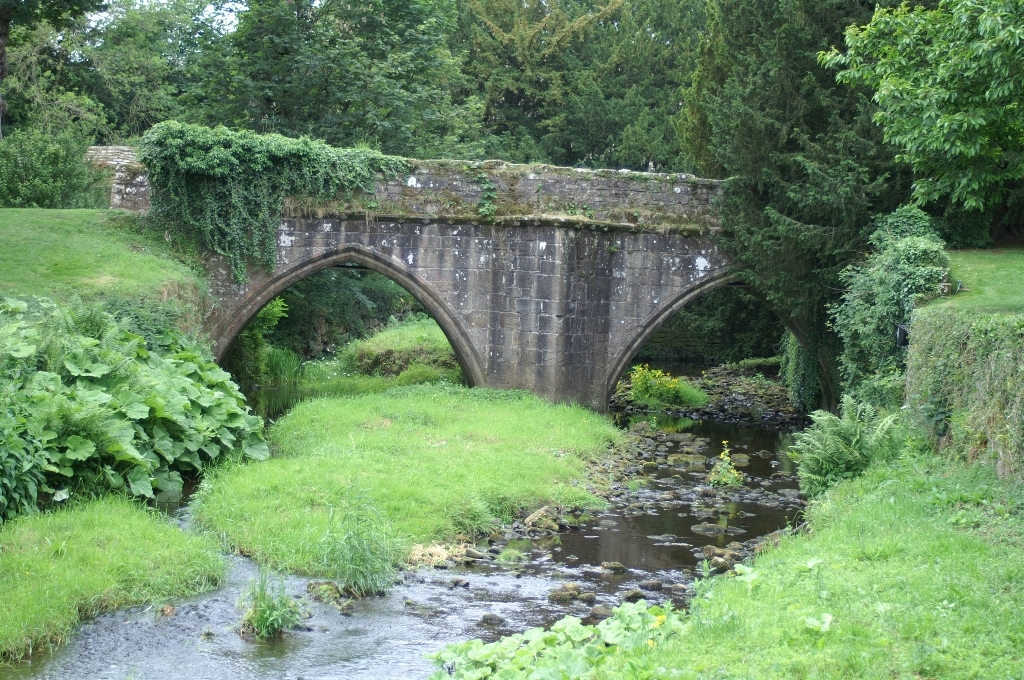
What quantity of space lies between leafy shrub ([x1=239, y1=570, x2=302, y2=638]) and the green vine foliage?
10.1 meters

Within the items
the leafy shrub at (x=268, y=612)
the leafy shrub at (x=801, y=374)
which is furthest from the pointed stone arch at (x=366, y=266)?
the leafy shrub at (x=268, y=612)

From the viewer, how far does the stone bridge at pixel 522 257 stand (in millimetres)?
17250

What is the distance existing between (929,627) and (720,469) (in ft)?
26.7

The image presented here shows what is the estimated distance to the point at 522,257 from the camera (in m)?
17.4

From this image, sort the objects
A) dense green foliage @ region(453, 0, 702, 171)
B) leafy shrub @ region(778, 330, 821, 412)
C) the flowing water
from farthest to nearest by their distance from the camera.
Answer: dense green foliage @ region(453, 0, 702, 171)
leafy shrub @ region(778, 330, 821, 412)
the flowing water

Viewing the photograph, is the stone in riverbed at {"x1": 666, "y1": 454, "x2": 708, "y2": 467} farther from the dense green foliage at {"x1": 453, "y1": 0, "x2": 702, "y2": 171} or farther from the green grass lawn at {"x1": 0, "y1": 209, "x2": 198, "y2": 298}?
the dense green foliage at {"x1": 453, "y1": 0, "x2": 702, "y2": 171}

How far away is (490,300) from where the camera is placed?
57.9 feet

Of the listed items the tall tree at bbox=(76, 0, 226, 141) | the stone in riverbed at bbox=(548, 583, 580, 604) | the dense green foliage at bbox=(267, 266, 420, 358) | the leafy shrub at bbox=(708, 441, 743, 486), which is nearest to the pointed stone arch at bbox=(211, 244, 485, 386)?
the leafy shrub at bbox=(708, 441, 743, 486)

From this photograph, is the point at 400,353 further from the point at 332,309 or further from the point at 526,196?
the point at 526,196

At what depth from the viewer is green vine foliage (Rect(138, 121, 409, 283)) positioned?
1633 cm

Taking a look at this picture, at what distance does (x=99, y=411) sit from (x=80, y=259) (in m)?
6.35

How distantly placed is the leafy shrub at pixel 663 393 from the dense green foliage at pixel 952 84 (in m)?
10.4

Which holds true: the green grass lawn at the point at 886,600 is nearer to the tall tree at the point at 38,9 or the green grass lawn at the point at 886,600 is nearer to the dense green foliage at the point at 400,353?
the dense green foliage at the point at 400,353

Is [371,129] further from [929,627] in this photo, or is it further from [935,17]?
[929,627]
